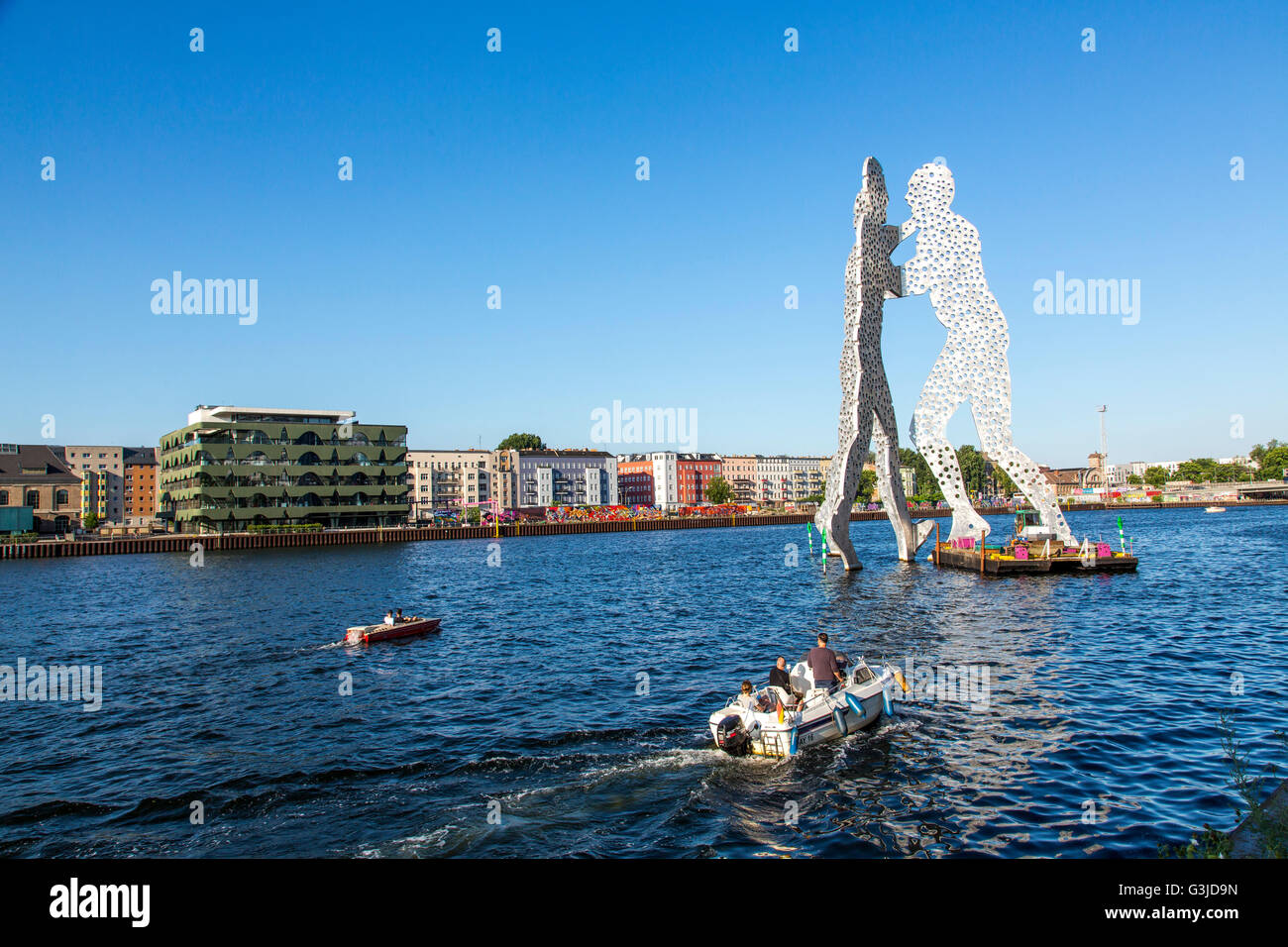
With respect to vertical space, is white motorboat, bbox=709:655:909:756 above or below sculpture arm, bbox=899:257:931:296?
below

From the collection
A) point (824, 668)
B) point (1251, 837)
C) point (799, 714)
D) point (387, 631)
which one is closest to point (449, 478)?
point (387, 631)

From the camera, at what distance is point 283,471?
404 ft

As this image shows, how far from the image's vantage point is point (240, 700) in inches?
1014

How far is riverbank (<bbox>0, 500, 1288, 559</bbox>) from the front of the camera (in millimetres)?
109188

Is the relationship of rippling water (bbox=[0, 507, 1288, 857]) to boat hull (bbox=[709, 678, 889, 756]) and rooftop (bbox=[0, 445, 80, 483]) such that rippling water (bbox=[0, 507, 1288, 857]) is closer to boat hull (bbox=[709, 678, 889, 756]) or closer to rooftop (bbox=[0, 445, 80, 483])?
boat hull (bbox=[709, 678, 889, 756])

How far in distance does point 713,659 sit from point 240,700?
15.9 m

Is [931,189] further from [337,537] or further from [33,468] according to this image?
[33,468]

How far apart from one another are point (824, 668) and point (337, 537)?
112 meters

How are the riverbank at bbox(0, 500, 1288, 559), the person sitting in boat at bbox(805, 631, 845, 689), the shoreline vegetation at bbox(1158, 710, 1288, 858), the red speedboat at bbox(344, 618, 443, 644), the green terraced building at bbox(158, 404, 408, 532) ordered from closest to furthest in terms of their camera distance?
the shoreline vegetation at bbox(1158, 710, 1288, 858), the person sitting in boat at bbox(805, 631, 845, 689), the red speedboat at bbox(344, 618, 443, 644), the riverbank at bbox(0, 500, 1288, 559), the green terraced building at bbox(158, 404, 408, 532)

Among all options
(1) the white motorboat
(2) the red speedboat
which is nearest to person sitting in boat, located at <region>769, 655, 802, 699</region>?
(1) the white motorboat

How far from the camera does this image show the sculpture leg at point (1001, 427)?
174 feet

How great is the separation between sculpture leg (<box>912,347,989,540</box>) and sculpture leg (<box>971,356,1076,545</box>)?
59.7 inches

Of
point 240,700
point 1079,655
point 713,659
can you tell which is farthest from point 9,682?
point 1079,655
